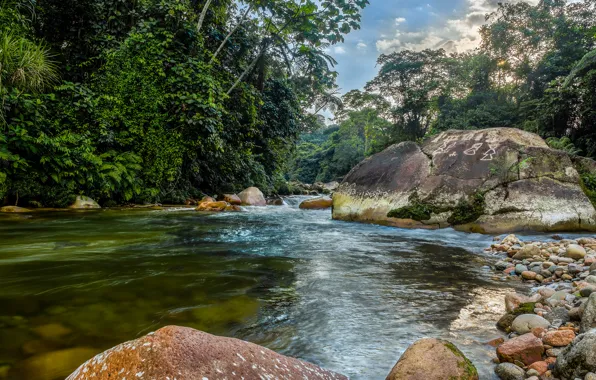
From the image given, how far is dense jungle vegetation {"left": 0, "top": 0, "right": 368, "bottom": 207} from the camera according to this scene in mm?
6820

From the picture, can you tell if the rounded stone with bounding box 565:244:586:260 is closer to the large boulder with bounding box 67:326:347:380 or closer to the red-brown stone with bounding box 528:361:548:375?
the red-brown stone with bounding box 528:361:548:375

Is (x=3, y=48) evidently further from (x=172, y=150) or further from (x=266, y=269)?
(x=266, y=269)

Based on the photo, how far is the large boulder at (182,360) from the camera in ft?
3.10

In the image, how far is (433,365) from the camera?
4.43 feet

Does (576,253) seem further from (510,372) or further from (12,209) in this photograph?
(12,209)

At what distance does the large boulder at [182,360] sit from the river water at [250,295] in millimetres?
561

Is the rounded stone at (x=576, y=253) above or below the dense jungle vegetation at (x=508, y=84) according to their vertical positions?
below

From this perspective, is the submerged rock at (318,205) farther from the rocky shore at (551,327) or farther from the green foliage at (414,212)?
the rocky shore at (551,327)

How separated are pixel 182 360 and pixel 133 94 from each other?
1008 centimetres

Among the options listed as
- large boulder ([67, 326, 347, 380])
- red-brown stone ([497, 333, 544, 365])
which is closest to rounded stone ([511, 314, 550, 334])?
red-brown stone ([497, 333, 544, 365])

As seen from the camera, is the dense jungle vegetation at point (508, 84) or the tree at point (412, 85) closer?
the dense jungle vegetation at point (508, 84)

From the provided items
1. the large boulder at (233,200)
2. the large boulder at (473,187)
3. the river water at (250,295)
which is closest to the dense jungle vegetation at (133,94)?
the large boulder at (233,200)

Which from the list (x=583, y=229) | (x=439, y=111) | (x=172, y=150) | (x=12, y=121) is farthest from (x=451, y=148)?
(x=439, y=111)

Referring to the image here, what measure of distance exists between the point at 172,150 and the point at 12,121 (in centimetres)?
368
